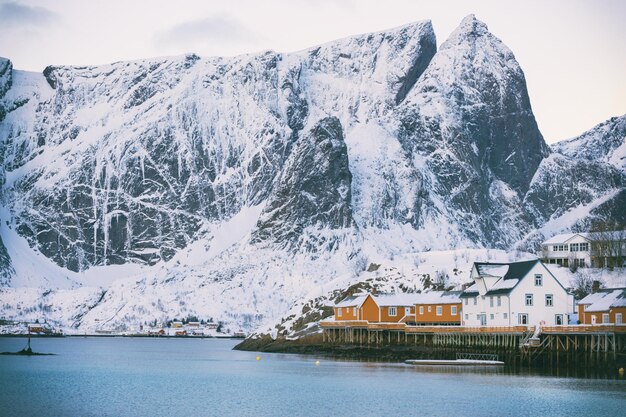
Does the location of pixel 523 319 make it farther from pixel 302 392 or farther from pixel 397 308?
pixel 302 392

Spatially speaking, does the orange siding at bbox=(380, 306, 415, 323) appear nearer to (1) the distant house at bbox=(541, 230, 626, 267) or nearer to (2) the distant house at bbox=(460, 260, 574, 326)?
(1) the distant house at bbox=(541, 230, 626, 267)

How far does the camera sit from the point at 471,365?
117562mm

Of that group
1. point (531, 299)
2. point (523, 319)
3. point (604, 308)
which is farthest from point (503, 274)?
point (604, 308)

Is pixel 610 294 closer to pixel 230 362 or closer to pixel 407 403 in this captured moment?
pixel 407 403

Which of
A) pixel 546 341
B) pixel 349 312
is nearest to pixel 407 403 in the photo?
pixel 546 341

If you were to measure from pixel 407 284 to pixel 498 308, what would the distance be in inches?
1587

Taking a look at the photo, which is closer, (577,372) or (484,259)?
(577,372)

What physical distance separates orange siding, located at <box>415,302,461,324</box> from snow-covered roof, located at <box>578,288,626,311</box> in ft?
65.7

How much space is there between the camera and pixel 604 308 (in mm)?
112688

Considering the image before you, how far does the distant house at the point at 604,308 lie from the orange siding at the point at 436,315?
1972 cm

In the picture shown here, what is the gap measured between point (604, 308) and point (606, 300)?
2.10 m

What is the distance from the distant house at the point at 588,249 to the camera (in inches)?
5965

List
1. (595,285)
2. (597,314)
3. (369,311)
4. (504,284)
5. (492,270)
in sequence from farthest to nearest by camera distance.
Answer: (369,311) → (595,285) → (492,270) → (504,284) → (597,314)

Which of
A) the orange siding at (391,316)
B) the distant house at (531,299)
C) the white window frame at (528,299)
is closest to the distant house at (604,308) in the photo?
the distant house at (531,299)
